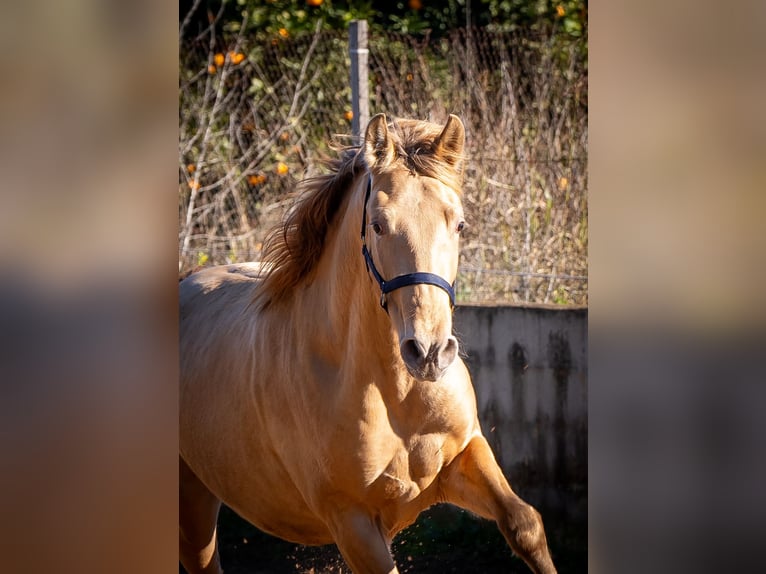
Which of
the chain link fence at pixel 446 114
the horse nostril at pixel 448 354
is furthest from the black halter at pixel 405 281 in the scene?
the chain link fence at pixel 446 114

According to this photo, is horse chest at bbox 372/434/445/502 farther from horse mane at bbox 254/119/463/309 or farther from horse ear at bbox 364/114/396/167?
horse ear at bbox 364/114/396/167

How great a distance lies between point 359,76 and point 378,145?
98.3 inches

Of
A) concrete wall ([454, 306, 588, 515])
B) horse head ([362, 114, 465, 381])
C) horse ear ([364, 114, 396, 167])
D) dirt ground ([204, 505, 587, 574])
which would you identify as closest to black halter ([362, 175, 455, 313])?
horse head ([362, 114, 465, 381])

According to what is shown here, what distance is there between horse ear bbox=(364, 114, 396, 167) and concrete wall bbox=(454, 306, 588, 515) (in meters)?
1.86

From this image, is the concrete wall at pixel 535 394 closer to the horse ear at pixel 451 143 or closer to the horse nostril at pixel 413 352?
the horse ear at pixel 451 143

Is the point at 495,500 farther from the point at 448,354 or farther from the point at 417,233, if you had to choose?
the point at 417,233

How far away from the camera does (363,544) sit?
2.87 m

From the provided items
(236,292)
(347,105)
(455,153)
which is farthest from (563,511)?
(347,105)

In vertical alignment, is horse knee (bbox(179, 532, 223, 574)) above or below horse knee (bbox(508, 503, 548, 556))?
below

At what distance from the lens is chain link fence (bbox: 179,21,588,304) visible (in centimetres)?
564

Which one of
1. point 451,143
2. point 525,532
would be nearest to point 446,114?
point 451,143

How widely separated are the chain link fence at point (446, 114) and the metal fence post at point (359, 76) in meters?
0.51
